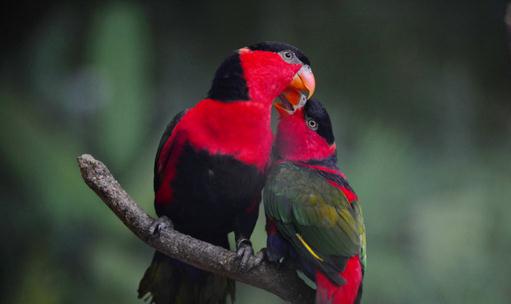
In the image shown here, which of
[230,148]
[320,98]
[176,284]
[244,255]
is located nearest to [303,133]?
[230,148]

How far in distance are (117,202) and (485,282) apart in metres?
1.30

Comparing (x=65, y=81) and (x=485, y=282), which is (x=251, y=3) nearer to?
(x=65, y=81)

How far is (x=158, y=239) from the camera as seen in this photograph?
989 millimetres

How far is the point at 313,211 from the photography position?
37.3 inches

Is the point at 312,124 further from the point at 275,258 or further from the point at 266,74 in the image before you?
the point at 275,258

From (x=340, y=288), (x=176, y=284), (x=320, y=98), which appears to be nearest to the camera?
(x=340, y=288)

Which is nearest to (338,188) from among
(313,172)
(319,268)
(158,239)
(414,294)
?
(313,172)

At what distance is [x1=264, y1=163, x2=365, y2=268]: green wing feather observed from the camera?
926mm

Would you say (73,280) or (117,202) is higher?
(117,202)

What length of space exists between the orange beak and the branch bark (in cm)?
27

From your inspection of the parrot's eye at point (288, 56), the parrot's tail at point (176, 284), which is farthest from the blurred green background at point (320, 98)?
the parrot's eye at point (288, 56)

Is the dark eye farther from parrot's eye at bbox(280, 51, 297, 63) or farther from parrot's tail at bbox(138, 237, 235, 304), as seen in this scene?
parrot's tail at bbox(138, 237, 235, 304)

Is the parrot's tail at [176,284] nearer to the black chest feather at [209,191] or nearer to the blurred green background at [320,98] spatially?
the black chest feather at [209,191]

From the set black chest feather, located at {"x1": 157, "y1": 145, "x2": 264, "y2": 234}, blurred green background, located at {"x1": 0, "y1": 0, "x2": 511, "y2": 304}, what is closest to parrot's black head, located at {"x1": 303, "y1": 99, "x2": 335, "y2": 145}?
black chest feather, located at {"x1": 157, "y1": 145, "x2": 264, "y2": 234}
